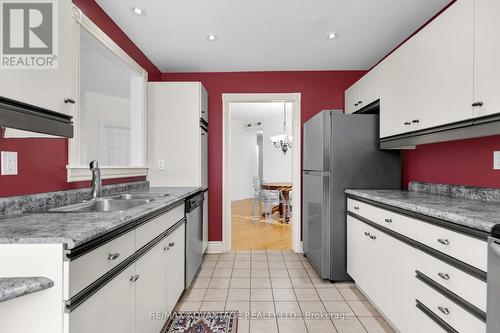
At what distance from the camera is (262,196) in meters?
5.38

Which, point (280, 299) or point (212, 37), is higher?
point (212, 37)

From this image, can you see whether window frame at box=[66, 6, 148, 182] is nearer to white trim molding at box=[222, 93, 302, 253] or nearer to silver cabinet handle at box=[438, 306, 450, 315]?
white trim molding at box=[222, 93, 302, 253]

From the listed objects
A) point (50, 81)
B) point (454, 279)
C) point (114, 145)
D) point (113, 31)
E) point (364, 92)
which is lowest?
point (454, 279)

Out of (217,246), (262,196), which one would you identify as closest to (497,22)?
(217,246)

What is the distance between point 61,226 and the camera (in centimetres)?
101

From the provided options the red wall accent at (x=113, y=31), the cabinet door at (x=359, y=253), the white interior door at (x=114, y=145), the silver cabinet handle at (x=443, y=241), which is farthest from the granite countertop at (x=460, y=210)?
the red wall accent at (x=113, y=31)

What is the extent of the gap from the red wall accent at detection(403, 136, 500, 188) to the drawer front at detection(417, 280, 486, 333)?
934 mm

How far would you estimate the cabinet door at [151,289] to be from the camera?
4.66 feet

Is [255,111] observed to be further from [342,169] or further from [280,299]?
[280,299]

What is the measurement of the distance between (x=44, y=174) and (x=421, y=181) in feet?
9.88

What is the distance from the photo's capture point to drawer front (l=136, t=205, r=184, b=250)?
4.63 ft

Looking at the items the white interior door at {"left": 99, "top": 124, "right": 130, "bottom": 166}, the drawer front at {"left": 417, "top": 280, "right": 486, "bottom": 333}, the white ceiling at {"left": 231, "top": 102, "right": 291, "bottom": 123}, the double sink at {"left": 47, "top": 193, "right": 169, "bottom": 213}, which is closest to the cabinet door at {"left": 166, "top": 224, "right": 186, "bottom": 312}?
the double sink at {"left": 47, "top": 193, "right": 169, "bottom": 213}

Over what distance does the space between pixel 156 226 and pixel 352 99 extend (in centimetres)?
274

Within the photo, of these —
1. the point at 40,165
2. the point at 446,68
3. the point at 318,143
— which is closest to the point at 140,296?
the point at 40,165
